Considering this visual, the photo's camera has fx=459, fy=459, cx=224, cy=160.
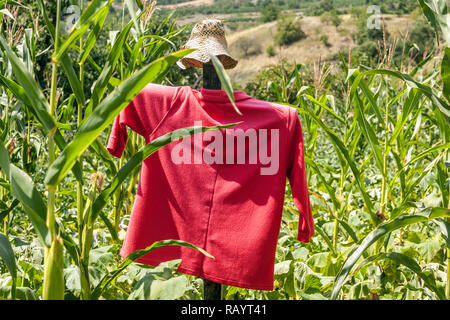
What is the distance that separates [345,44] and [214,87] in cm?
5112

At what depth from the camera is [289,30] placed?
51.2 meters

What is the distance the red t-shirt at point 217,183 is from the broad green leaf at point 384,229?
24 centimetres

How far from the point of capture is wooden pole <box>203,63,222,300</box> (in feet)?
5.14

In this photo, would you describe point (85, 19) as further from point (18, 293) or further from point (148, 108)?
point (18, 293)

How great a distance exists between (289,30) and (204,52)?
52.2 metres

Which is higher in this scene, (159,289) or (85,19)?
(85,19)

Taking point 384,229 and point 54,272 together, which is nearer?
point 54,272

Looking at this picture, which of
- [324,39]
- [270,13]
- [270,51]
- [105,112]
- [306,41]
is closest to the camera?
[105,112]

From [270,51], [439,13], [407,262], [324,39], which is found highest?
[439,13]

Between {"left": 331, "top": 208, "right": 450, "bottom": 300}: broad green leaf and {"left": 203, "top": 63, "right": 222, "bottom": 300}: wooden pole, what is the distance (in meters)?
0.43

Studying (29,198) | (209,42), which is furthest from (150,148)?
(209,42)

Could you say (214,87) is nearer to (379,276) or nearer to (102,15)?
(102,15)

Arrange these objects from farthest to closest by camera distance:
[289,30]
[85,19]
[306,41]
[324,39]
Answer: [306,41]
[289,30]
[324,39]
[85,19]

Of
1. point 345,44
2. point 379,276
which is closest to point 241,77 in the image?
point 345,44
